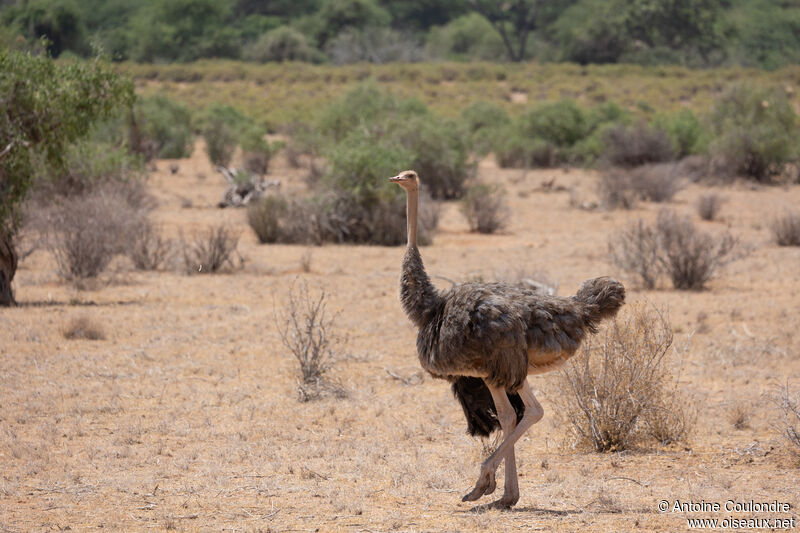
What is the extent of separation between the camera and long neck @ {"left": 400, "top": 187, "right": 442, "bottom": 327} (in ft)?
18.3

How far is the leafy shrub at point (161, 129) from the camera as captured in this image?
26219 millimetres

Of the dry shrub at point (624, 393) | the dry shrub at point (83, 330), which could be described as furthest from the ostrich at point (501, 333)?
the dry shrub at point (83, 330)

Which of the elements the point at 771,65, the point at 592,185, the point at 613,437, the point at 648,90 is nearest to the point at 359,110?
the point at 592,185

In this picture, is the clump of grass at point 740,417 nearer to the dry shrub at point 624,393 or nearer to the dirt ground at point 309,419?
the dirt ground at point 309,419

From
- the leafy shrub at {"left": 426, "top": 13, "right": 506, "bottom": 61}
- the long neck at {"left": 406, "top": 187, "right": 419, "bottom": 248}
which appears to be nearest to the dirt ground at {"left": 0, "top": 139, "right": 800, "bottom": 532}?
the long neck at {"left": 406, "top": 187, "right": 419, "bottom": 248}

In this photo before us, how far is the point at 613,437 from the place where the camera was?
677 centimetres

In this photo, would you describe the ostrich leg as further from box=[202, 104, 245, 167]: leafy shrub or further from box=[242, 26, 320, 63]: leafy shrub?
box=[242, 26, 320, 63]: leafy shrub

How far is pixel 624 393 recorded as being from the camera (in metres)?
6.76

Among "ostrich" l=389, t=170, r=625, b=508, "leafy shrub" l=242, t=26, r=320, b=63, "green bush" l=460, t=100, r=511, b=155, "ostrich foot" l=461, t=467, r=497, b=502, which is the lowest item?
"ostrich foot" l=461, t=467, r=497, b=502

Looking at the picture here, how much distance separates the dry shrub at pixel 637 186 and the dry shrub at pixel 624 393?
14.7m

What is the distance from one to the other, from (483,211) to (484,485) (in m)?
13.4

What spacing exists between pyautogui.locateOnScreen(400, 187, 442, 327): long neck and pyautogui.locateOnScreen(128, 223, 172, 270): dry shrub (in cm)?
906

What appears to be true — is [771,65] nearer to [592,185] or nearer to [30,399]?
[592,185]

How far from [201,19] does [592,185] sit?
42.4m
